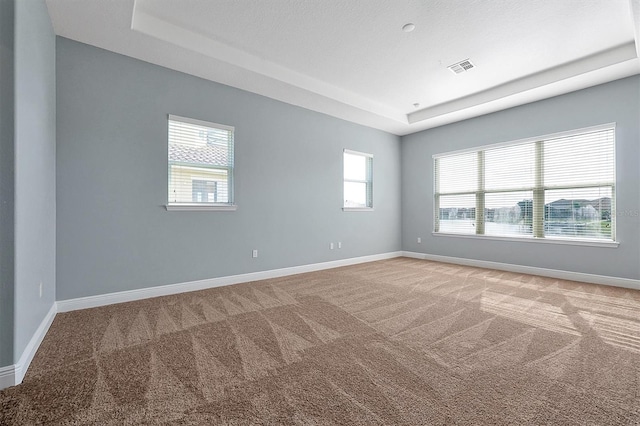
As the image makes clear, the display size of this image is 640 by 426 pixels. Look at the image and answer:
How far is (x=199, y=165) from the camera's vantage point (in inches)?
153

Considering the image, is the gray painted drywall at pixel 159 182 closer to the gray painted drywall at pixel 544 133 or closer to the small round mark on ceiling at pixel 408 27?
the small round mark on ceiling at pixel 408 27

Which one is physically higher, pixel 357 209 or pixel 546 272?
pixel 357 209

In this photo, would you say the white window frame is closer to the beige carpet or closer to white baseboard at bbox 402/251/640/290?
the beige carpet

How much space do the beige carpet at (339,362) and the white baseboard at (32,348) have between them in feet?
0.17

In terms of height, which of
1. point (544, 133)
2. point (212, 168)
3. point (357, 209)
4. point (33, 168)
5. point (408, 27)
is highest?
point (408, 27)

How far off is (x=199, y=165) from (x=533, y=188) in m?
5.61

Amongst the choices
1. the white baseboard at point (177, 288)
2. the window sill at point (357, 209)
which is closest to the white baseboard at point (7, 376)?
the white baseboard at point (177, 288)

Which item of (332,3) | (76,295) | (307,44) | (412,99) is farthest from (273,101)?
(76,295)

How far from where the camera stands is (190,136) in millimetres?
3834

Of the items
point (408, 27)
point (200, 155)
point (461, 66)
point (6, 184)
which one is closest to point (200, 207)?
point (200, 155)

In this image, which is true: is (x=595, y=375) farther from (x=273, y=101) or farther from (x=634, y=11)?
(x=273, y=101)

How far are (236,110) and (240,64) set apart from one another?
0.76 m

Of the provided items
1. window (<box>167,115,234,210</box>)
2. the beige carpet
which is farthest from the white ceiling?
the beige carpet

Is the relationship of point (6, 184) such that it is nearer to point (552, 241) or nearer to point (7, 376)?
point (7, 376)
